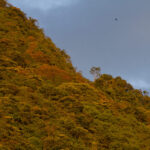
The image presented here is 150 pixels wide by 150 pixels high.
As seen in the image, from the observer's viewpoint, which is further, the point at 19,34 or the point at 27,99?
the point at 19,34

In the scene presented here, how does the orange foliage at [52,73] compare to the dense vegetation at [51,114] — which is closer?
the dense vegetation at [51,114]

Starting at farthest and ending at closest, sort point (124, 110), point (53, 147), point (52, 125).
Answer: point (124, 110) → point (52, 125) → point (53, 147)

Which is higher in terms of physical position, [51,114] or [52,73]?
[52,73]

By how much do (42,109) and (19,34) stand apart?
17.4 m

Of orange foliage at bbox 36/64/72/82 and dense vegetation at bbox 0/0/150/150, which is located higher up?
orange foliage at bbox 36/64/72/82

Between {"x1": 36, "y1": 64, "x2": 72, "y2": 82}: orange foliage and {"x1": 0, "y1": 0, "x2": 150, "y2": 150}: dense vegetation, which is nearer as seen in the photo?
{"x1": 0, "y1": 0, "x2": 150, "y2": 150}: dense vegetation

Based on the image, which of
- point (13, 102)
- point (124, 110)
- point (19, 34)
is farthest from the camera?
point (19, 34)

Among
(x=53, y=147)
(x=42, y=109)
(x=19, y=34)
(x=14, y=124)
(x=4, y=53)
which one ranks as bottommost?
(x=53, y=147)

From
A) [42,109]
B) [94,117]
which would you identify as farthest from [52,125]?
[94,117]

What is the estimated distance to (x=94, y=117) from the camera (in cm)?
1418

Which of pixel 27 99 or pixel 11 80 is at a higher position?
pixel 11 80

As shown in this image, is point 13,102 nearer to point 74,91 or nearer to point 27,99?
point 27,99

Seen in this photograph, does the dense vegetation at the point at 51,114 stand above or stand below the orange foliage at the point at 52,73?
below

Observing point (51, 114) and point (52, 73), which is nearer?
point (51, 114)
